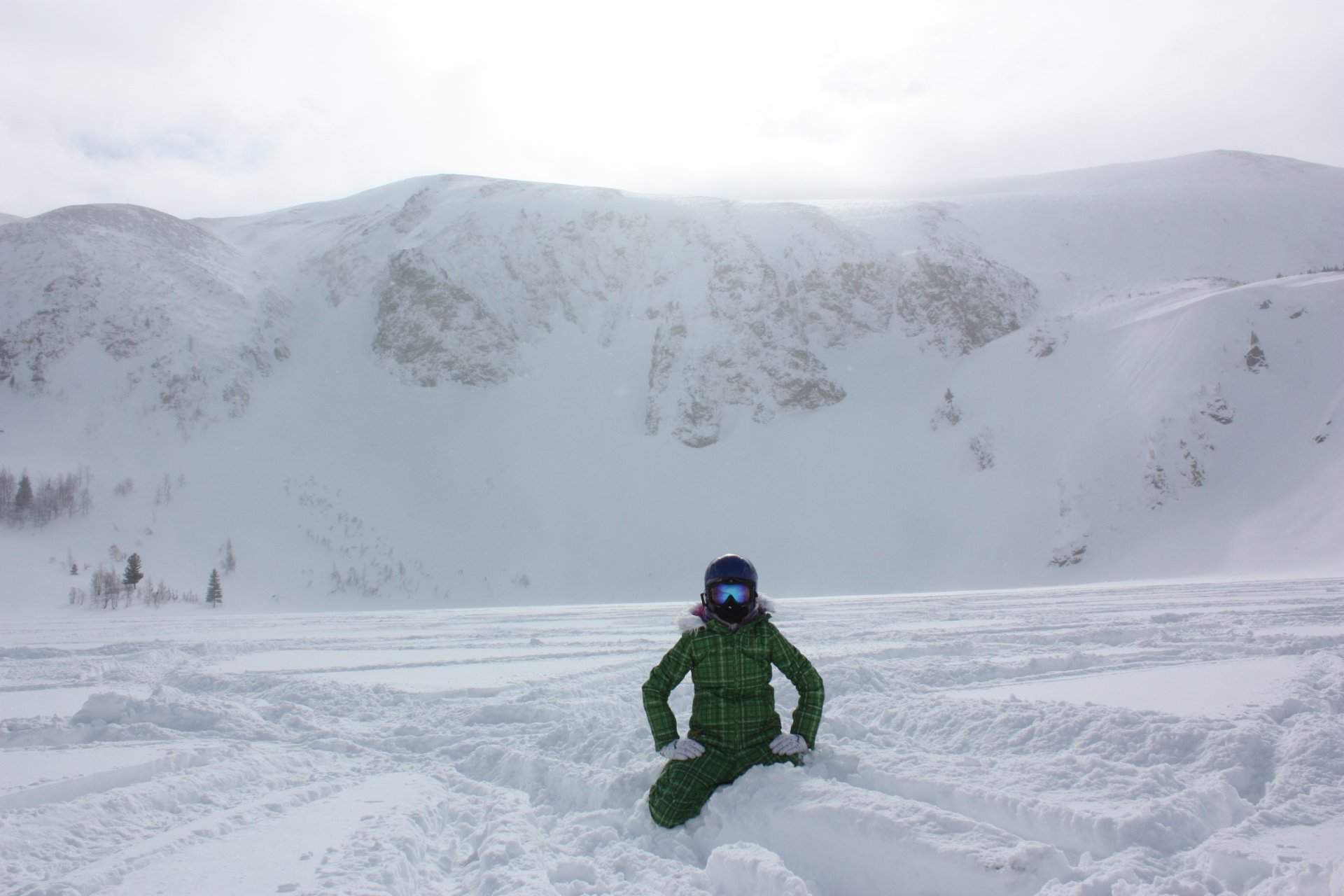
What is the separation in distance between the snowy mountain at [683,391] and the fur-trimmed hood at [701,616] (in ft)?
85.3

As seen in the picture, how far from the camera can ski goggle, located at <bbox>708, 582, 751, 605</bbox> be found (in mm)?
4543

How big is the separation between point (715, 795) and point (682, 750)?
32cm

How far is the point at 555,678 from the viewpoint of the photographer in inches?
329

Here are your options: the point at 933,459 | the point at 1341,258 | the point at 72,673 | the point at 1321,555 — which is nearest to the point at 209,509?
the point at 72,673

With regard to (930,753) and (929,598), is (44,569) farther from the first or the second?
(930,753)

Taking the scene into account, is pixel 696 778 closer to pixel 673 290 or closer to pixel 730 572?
pixel 730 572

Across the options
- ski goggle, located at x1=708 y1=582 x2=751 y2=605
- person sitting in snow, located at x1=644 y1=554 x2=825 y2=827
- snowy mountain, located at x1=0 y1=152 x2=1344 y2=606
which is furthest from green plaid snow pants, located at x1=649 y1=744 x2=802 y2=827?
snowy mountain, located at x1=0 y1=152 x2=1344 y2=606

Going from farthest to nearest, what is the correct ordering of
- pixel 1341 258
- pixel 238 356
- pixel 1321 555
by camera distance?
1. pixel 1341 258
2. pixel 238 356
3. pixel 1321 555

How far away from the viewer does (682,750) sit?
4391 millimetres

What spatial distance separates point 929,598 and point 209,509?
34.0 metres

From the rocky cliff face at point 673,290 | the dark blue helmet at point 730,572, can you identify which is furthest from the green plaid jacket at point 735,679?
the rocky cliff face at point 673,290

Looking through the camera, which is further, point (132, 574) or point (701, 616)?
point (132, 574)

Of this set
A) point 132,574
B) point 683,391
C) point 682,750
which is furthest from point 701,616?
point 683,391

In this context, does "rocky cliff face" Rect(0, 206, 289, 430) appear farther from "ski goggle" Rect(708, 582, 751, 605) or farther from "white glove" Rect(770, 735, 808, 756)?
"white glove" Rect(770, 735, 808, 756)
